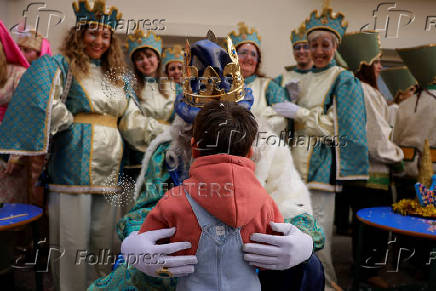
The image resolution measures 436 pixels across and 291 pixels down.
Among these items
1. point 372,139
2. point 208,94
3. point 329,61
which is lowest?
point 372,139

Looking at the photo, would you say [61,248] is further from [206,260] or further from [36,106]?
[206,260]

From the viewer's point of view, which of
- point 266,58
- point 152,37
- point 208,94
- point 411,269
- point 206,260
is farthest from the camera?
point 266,58

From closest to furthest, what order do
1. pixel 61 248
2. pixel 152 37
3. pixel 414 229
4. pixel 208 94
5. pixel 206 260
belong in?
pixel 206 260, pixel 208 94, pixel 414 229, pixel 61 248, pixel 152 37

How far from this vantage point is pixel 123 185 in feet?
4.41

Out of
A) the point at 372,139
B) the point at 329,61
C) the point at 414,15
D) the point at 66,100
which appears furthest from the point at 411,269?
the point at 66,100

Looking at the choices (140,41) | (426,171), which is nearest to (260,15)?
(140,41)

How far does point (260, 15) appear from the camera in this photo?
3.14m

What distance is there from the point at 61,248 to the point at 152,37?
1503 millimetres

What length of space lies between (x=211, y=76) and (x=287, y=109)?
1201mm

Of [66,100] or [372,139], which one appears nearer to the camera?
[66,100]

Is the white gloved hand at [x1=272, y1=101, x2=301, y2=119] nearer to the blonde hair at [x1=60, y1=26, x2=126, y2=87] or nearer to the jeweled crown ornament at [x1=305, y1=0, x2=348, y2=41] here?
the jeweled crown ornament at [x1=305, y1=0, x2=348, y2=41]

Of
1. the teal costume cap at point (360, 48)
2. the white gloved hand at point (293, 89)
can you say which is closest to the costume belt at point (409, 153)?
the teal costume cap at point (360, 48)

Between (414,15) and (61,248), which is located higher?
(414,15)

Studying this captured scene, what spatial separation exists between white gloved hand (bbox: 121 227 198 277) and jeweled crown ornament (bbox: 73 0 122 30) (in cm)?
150
